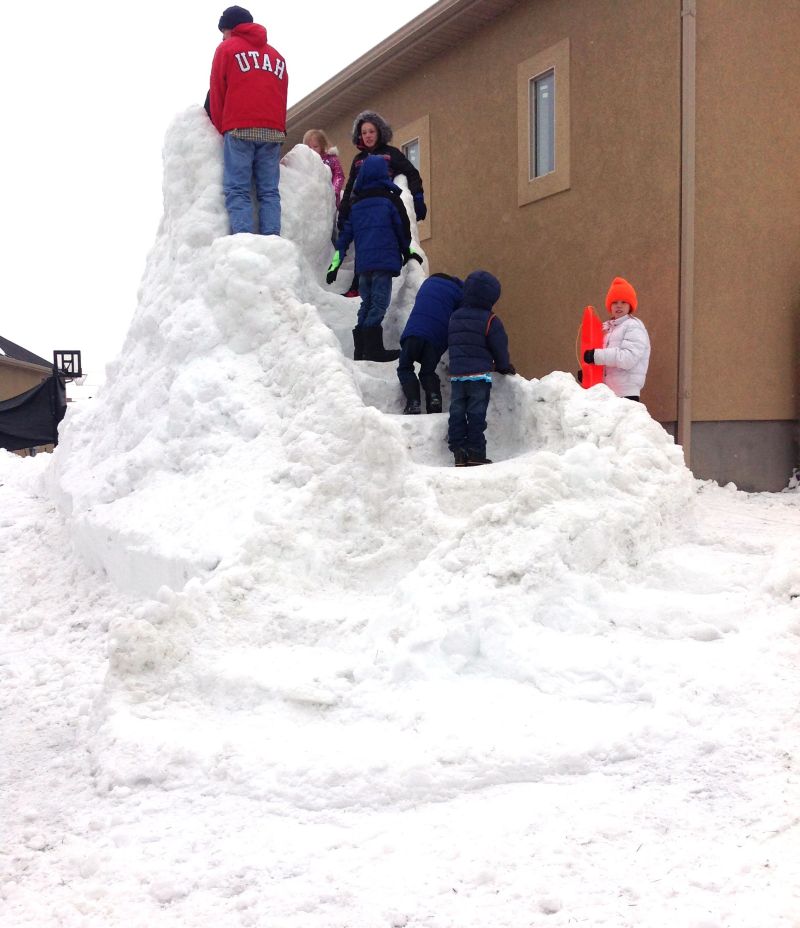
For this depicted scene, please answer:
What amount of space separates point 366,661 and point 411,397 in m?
2.76

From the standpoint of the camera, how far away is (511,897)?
2.27 m

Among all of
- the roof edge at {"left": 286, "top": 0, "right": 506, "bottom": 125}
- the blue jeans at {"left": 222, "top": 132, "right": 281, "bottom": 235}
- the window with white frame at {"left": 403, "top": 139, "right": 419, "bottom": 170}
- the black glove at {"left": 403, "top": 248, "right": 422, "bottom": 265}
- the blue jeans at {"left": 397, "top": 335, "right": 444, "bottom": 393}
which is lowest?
the blue jeans at {"left": 397, "top": 335, "right": 444, "bottom": 393}

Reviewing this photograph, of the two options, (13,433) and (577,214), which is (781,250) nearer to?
(577,214)

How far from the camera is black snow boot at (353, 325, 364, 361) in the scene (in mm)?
6535

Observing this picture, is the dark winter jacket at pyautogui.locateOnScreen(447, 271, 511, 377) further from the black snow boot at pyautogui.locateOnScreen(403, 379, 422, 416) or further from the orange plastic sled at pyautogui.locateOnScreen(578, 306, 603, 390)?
the orange plastic sled at pyautogui.locateOnScreen(578, 306, 603, 390)

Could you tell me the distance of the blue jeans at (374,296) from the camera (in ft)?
21.0

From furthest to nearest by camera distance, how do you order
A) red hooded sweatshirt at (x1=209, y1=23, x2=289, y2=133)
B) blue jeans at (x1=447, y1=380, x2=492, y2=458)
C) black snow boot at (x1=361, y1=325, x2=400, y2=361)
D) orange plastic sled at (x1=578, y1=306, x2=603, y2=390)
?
orange plastic sled at (x1=578, y1=306, x2=603, y2=390) → black snow boot at (x1=361, y1=325, x2=400, y2=361) → red hooded sweatshirt at (x1=209, y1=23, x2=289, y2=133) → blue jeans at (x1=447, y1=380, x2=492, y2=458)

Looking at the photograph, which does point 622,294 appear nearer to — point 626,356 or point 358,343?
point 626,356

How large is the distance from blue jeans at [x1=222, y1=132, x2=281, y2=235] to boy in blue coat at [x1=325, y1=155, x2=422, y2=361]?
24.8 inches

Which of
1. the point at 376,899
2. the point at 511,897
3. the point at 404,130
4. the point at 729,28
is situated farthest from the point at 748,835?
the point at 404,130

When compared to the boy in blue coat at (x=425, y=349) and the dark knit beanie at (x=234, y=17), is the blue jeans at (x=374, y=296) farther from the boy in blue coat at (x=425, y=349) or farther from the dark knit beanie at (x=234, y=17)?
the dark knit beanie at (x=234, y=17)

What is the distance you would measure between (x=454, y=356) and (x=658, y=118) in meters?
3.39

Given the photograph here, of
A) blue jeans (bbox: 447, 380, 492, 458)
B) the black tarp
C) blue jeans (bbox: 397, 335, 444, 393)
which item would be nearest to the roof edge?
blue jeans (bbox: 397, 335, 444, 393)

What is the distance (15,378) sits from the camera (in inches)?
868
